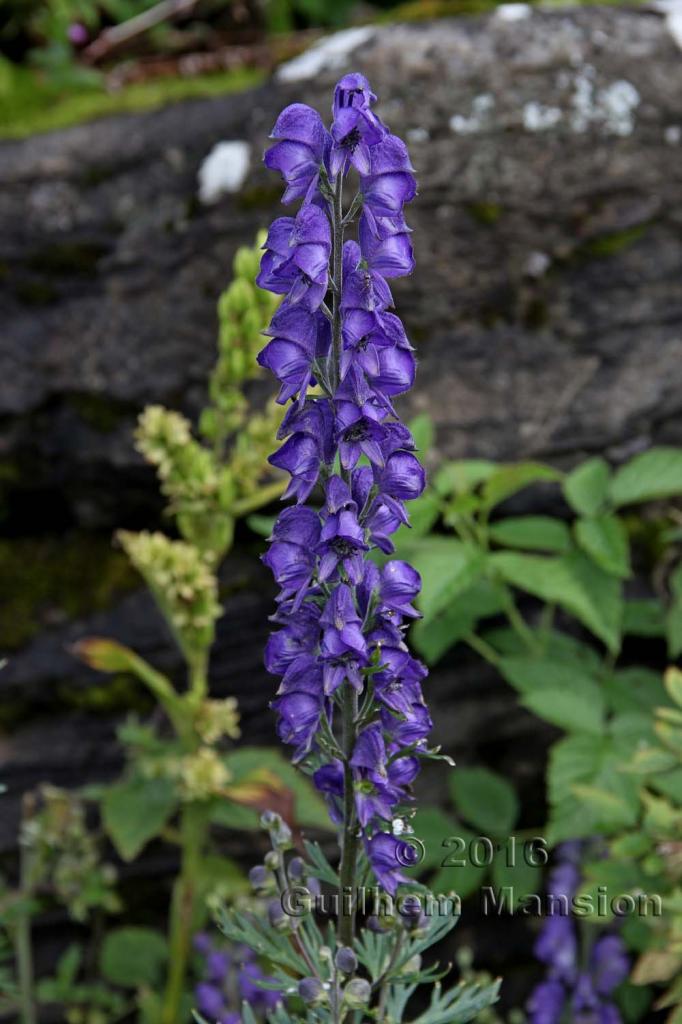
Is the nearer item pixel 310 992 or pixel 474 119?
pixel 310 992

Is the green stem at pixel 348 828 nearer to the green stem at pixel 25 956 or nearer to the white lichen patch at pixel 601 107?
the green stem at pixel 25 956

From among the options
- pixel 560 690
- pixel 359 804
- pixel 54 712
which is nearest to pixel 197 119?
pixel 54 712

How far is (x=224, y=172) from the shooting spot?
3422 millimetres

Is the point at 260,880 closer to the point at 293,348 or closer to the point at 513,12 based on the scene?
the point at 293,348

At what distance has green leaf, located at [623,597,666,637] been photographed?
3119 mm

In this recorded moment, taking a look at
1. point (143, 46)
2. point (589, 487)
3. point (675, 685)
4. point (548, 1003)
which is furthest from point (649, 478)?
point (143, 46)

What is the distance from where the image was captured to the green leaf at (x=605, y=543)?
2785mm

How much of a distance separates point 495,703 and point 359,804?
5.78 ft

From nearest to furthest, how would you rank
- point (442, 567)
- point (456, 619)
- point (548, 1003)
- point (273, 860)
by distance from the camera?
point (273, 860)
point (442, 567)
point (548, 1003)
point (456, 619)

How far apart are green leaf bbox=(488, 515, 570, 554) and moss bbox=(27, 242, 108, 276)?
1.53 meters

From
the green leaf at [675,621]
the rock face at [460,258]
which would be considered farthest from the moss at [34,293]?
the green leaf at [675,621]

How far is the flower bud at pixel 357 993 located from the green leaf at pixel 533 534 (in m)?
1.45

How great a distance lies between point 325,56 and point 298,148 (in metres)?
2.30

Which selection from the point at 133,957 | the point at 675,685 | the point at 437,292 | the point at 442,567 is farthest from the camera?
the point at 437,292
